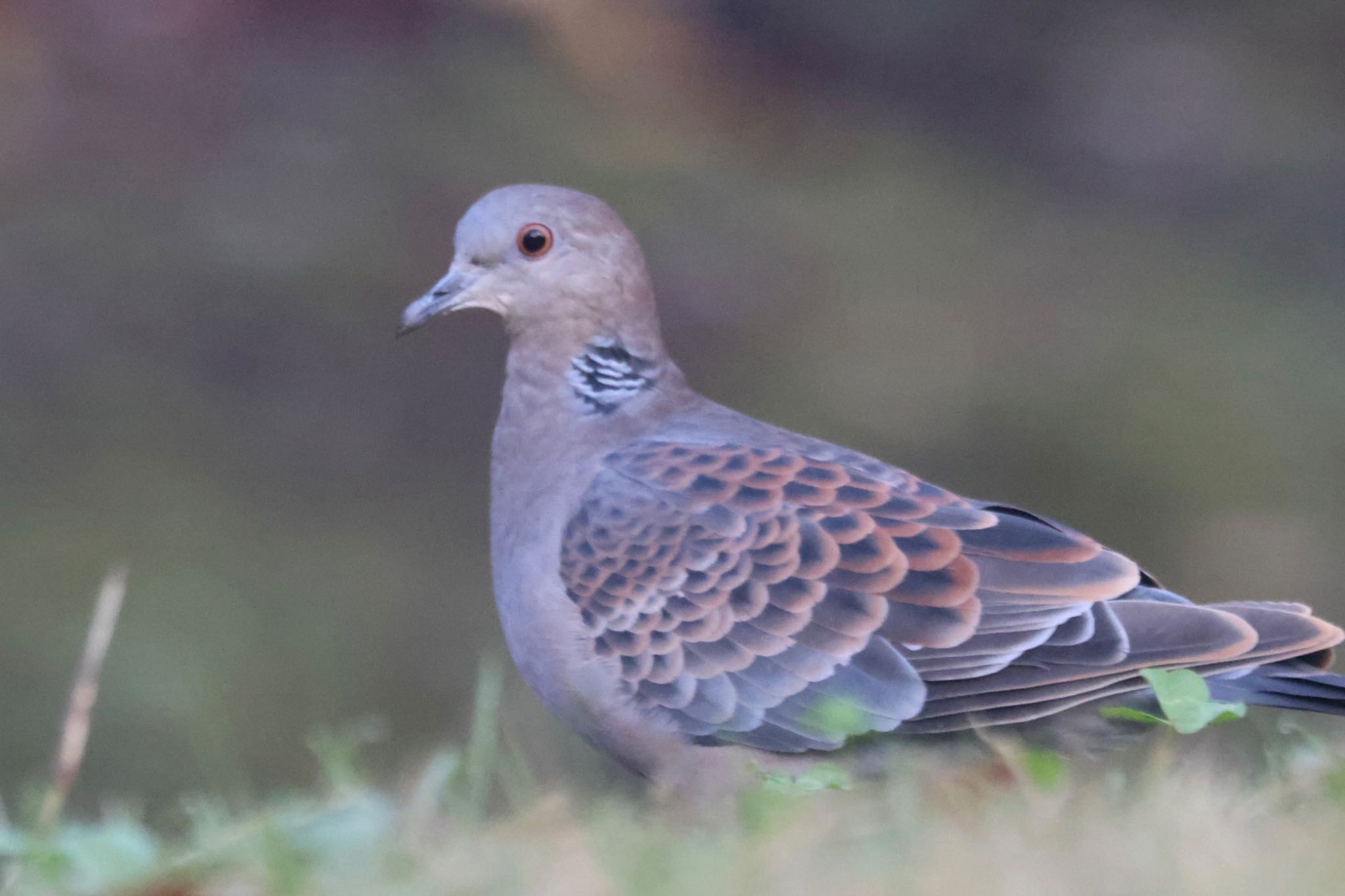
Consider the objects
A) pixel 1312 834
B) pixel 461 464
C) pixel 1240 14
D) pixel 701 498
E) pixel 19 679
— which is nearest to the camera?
pixel 1312 834

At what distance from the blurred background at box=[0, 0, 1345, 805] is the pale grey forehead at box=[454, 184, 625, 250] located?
2686 mm

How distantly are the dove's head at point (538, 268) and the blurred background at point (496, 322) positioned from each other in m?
2.60

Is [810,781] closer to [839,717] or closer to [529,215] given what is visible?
[839,717]

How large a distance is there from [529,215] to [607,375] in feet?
1.36

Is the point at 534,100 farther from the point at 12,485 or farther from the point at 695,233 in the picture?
the point at 12,485

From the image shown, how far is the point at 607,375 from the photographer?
13.4 feet

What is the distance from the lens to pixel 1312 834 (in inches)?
87.2

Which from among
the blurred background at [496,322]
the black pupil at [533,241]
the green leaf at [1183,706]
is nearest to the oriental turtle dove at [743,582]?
the black pupil at [533,241]

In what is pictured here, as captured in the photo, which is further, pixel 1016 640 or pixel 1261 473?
pixel 1261 473

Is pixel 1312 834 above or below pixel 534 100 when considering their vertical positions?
below

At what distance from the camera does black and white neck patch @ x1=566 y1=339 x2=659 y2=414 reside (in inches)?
159

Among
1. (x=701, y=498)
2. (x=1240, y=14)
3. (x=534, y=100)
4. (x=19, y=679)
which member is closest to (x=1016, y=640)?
(x=701, y=498)

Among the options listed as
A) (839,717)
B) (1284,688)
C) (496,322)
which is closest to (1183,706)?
(1284,688)

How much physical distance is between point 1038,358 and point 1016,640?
16.7 feet
